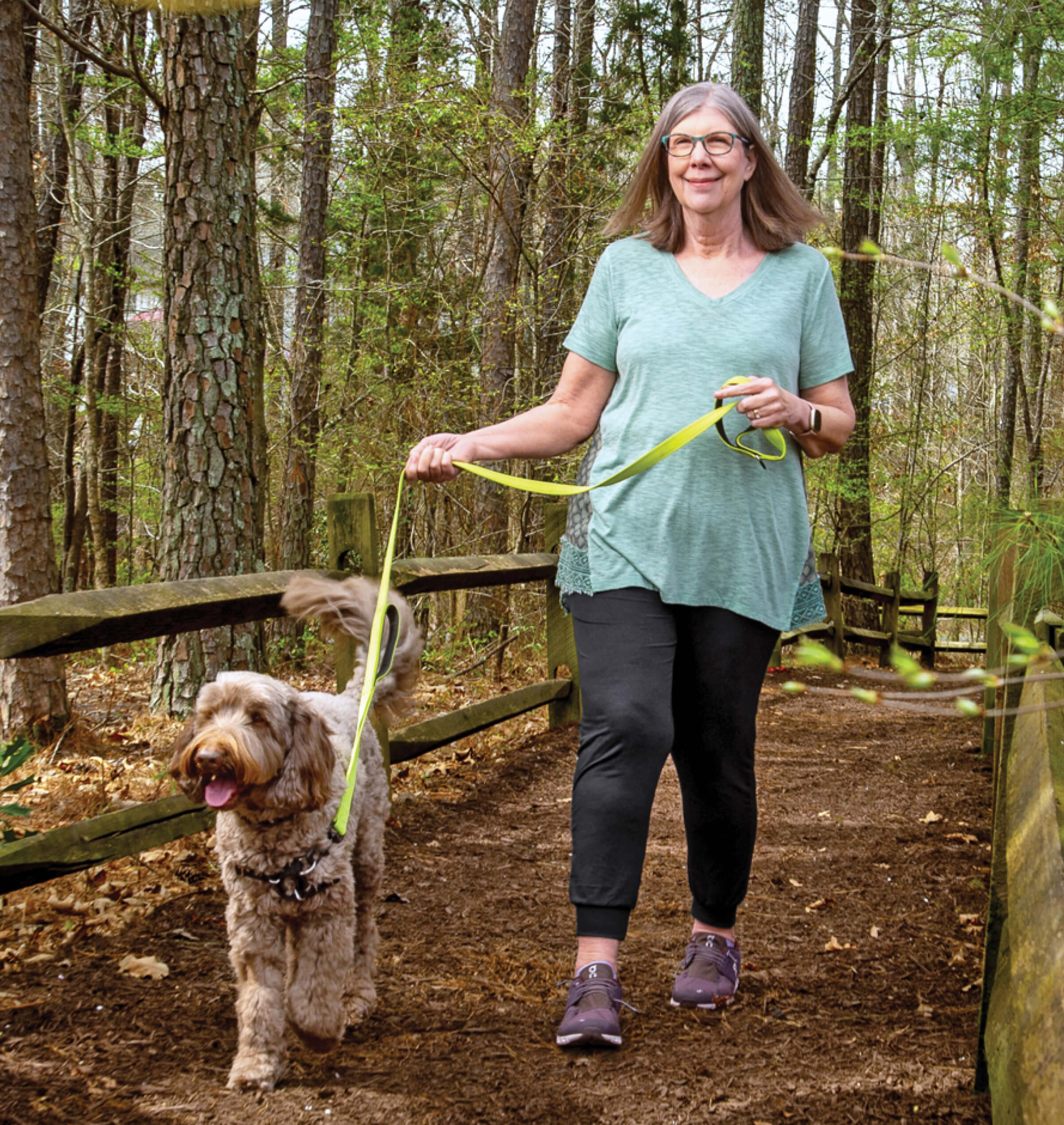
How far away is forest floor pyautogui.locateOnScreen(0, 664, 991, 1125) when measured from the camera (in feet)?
8.32

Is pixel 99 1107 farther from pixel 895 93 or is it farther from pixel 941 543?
pixel 941 543

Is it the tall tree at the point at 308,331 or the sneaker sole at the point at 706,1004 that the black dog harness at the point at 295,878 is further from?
the tall tree at the point at 308,331

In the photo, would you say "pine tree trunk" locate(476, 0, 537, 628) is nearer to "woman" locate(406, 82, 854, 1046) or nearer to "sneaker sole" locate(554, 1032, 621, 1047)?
"woman" locate(406, 82, 854, 1046)

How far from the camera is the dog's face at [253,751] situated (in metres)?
2.62

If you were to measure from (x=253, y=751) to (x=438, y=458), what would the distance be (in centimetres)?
87

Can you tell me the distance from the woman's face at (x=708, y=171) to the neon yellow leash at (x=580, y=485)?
50 centimetres

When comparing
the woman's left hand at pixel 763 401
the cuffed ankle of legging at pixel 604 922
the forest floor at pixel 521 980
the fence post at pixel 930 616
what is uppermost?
the woman's left hand at pixel 763 401

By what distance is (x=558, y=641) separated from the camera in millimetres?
7371

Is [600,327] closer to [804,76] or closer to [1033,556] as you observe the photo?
[1033,556]

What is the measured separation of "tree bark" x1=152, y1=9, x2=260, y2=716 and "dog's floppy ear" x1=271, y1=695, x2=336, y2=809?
10.6 feet

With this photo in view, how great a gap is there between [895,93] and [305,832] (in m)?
15.5

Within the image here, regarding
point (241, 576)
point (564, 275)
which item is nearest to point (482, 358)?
point (564, 275)

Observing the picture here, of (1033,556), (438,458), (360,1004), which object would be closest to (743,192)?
(438,458)

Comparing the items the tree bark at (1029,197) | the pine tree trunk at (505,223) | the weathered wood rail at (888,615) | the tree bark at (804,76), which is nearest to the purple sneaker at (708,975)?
the pine tree trunk at (505,223)
